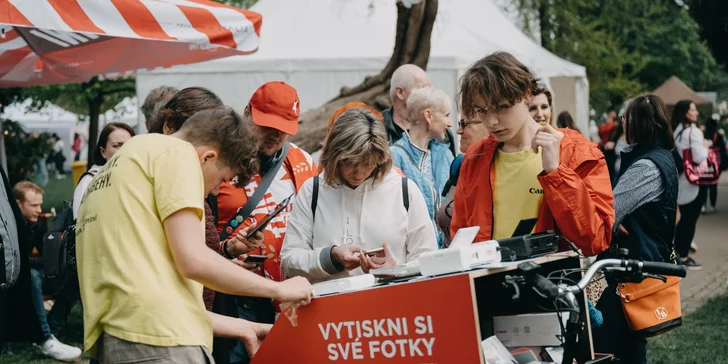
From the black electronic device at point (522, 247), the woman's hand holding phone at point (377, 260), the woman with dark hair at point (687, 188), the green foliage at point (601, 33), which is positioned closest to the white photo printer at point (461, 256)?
the black electronic device at point (522, 247)

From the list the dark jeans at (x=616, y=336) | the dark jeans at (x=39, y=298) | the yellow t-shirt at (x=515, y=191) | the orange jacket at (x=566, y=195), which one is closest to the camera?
the orange jacket at (x=566, y=195)

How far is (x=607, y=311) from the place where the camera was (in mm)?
4758

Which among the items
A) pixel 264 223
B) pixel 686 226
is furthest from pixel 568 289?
pixel 686 226

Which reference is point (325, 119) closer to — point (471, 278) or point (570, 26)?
point (471, 278)

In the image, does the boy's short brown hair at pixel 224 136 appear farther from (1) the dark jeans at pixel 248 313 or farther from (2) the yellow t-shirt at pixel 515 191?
(1) the dark jeans at pixel 248 313

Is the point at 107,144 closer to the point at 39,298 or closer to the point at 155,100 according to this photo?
the point at 155,100

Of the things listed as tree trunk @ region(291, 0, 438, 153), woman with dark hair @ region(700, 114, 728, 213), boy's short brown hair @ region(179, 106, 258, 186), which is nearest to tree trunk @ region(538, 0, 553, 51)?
woman with dark hair @ region(700, 114, 728, 213)

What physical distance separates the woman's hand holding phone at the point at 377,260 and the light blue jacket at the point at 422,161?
1.36 m

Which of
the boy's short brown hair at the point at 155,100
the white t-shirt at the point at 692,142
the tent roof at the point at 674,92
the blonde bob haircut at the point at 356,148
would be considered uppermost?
the boy's short brown hair at the point at 155,100

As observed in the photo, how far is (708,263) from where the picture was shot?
11.9 m

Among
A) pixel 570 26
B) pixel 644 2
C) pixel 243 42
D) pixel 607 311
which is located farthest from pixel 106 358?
pixel 644 2

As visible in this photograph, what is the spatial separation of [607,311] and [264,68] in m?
9.59

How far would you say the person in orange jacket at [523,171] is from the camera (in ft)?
10.8

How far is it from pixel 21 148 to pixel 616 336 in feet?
57.9
